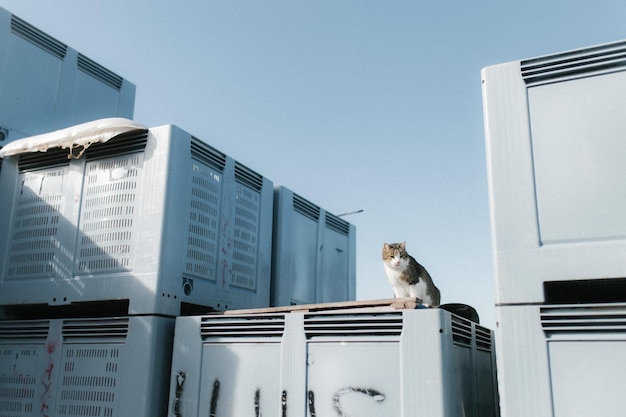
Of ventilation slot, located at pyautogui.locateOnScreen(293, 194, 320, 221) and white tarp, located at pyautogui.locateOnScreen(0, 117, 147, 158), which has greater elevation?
white tarp, located at pyautogui.locateOnScreen(0, 117, 147, 158)

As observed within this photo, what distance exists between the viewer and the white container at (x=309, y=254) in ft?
15.7

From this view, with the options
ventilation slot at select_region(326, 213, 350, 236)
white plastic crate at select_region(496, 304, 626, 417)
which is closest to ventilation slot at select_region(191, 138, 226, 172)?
ventilation slot at select_region(326, 213, 350, 236)

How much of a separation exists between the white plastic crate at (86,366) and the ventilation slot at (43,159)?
1.16m

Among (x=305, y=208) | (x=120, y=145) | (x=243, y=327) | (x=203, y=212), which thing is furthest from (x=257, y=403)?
(x=305, y=208)

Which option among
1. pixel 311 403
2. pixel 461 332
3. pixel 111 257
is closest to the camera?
pixel 311 403

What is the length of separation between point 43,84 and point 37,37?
434 millimetres

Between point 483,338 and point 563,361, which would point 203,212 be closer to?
point 483,338

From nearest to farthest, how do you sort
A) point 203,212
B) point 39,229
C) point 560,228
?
point 560,228, point 203,212, point 39,229

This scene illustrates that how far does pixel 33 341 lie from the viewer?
3.88 metres

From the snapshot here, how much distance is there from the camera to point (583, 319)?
2.24 m

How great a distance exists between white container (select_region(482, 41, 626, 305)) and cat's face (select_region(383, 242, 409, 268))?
4.15 feet

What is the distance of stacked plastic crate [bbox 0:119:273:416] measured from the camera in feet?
11.5

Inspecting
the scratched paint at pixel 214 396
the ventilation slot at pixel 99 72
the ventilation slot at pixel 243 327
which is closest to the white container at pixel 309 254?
the ventilation slot at pixel 243 327

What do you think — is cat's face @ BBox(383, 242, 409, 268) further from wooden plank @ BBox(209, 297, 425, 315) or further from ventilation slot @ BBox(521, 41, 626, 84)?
ventilation slot @ BBox(521, 41, 626, 84)
